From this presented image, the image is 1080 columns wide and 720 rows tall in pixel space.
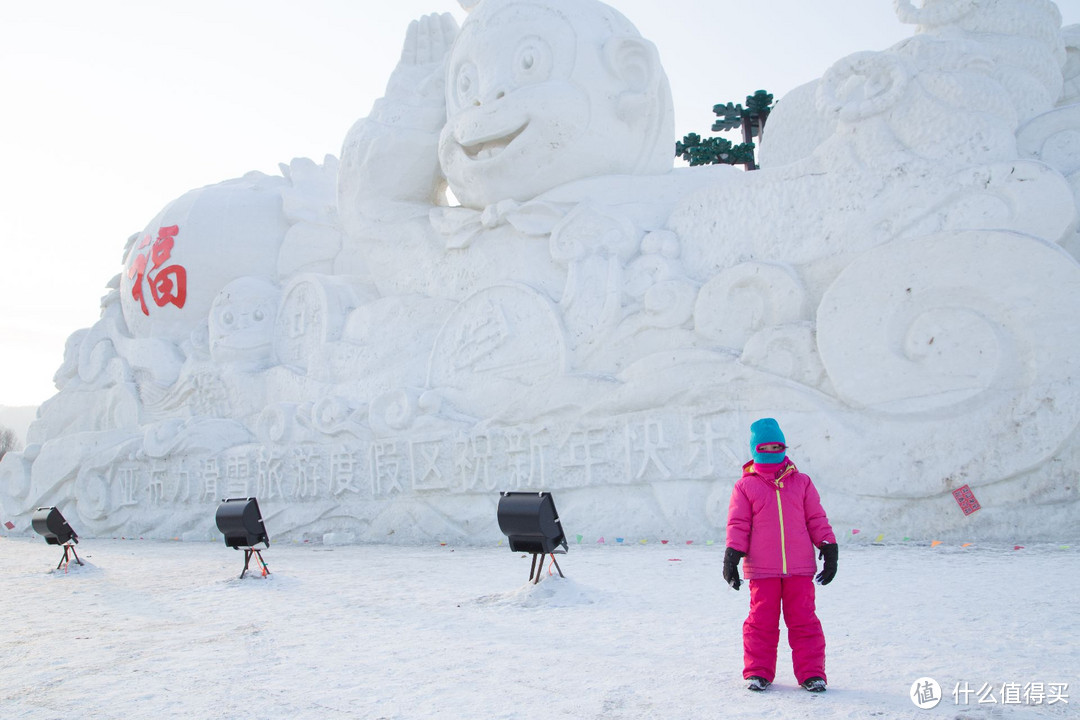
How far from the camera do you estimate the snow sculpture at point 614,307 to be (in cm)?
507

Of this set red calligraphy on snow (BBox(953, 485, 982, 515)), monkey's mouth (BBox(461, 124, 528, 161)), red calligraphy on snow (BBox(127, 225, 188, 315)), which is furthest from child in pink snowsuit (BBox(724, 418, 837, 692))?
red calligraphy on snow (BBox(127, 225, 188, 315))

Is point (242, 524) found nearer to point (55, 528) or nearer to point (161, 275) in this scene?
point (55, 528)

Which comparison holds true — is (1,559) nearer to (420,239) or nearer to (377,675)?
(420,239)

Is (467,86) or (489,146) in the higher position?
(467,86)

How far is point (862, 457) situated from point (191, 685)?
3859 millimetres

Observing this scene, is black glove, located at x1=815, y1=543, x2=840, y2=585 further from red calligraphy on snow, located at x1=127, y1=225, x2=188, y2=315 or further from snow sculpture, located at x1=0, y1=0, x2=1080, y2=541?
red calligraphy on snow, located at x1=127, y1=225, x2=188, y2=315

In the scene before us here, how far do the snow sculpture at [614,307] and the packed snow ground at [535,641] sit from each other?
0.83m

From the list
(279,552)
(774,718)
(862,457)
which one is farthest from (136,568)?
(774,718)

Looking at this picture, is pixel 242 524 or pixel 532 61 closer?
pixel 242 524

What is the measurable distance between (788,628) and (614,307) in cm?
408

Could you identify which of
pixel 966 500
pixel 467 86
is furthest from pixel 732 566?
pixel 467 86

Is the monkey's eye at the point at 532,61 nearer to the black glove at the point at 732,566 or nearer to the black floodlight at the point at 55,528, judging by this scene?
the black floodlight at the point at 55,528

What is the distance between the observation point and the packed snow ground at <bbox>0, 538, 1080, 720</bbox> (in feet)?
7.82

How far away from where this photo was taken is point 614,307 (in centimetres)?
639
